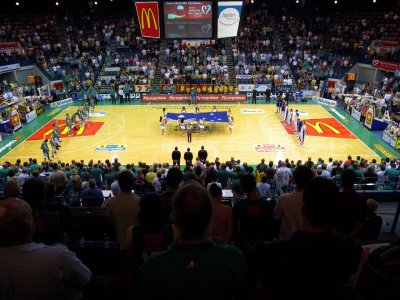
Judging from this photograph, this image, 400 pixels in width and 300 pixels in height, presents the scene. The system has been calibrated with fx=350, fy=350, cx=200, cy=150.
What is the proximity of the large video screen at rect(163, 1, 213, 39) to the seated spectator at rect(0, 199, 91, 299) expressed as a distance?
15.9m

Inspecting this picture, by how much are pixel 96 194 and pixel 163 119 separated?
489 inches

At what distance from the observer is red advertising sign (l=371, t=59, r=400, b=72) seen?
2673 centimetres

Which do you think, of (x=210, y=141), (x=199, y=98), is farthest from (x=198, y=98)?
(x=210, y=141)

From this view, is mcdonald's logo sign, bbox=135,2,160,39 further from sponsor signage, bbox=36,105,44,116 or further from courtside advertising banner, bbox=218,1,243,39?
sponsor signage, bbox=36,105,44,116

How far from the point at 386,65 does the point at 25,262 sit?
3099 cm

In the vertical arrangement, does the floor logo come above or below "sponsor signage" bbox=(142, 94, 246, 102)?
below

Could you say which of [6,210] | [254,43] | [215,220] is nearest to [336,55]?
[254,43]

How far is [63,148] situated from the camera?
1872cm

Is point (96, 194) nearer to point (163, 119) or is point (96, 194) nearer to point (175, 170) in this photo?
point (175, 170)

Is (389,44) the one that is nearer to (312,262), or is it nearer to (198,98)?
(198,98)

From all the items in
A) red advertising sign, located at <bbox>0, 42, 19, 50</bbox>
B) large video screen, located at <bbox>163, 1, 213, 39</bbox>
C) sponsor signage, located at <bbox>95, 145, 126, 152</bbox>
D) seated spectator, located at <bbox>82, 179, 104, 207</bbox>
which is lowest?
sponsor signage, located at <bbox>95, 145, 126, 152</bbox>

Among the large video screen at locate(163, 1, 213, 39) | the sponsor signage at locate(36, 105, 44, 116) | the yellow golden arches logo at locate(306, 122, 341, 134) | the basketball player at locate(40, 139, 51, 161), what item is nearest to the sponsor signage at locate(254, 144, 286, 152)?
the yellow golden arches logo at locate(306, 122, 341, 134)

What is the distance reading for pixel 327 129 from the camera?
2161 cm

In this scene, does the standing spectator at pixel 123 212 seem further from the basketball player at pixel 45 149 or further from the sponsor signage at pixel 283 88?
the sponsor signage at pixel 283 88
